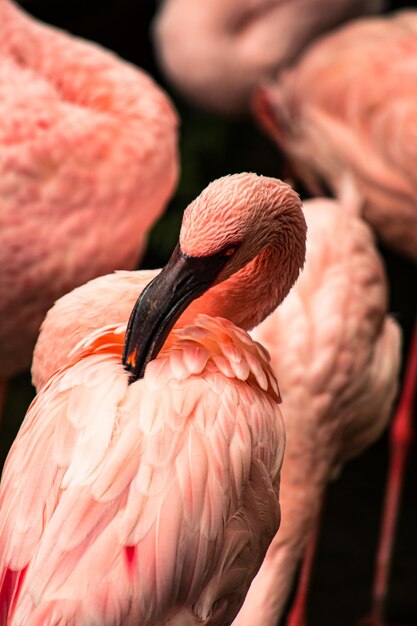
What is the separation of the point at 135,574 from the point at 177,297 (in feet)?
1.49

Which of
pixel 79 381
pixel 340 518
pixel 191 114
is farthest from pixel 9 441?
pixel 191 114

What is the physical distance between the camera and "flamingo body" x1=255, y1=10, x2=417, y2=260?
3.88 metres

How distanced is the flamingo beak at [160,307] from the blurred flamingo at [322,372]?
2.89ft

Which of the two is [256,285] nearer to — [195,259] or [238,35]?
[195,259]

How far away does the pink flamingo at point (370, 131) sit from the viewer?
3.79 metres

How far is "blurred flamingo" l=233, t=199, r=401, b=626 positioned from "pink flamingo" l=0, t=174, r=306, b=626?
626 millimetres

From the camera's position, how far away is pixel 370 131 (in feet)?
13.1

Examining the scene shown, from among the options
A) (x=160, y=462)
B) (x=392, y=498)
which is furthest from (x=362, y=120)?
(x=160, y=462)

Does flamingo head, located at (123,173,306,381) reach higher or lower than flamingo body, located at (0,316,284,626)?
higher

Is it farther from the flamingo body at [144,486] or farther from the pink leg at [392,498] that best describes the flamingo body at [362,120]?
the flamingo body at [144,486]

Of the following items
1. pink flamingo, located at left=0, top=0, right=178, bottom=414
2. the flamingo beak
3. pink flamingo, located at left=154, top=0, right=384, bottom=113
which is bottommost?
pink flamingo, located at left=154, top=0, right=384, bottom=113

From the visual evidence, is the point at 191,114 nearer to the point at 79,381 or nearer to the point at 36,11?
the point at 36,11

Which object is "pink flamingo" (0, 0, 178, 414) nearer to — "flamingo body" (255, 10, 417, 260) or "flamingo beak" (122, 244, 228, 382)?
"flamingo body" (255, 10, 417, 260)

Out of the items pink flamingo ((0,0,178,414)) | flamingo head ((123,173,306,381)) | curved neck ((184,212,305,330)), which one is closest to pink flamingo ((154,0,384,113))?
pink flamingo ((0,0,178,414))
